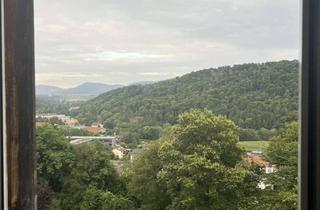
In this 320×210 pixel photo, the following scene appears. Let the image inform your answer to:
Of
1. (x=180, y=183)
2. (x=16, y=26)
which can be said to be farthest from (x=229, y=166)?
(x=16, y=26)

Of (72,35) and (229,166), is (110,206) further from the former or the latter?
(72,35)

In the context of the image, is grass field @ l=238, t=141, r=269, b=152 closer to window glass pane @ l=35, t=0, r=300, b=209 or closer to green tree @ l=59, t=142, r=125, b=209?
window glass pane @ l=35, t=0, r=300, b=209

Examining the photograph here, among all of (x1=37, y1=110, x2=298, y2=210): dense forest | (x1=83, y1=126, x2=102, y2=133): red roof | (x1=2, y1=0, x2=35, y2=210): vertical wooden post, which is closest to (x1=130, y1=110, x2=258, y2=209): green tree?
(x1=37, y1=110, x2=298, y2=210): dense forest

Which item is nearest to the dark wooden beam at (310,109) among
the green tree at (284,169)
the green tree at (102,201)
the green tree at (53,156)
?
the green tree at (284,169)

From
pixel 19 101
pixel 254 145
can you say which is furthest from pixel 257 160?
pixel 19 101

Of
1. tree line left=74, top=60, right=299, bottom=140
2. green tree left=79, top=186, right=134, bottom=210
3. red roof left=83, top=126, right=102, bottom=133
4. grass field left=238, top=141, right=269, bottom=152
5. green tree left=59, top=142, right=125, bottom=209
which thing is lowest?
green tree left=79, top=186, right=134, bottom=210

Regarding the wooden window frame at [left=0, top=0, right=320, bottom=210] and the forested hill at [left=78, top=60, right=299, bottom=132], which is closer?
the wooden window frame at [left=0, top=0, right=320, bottom=210]

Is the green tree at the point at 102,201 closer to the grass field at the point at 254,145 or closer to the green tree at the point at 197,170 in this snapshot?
the green tree at the point at 197,170

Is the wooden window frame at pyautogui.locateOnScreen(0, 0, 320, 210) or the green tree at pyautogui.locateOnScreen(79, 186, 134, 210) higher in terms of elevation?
the wooden window frame at pyautogui.locateOnScreen(0, 0, 320, 210)
